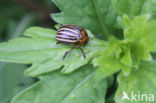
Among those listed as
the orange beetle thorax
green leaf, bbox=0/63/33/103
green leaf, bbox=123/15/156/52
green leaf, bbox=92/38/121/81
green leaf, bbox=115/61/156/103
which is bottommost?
green leaf, bbox=0/63/33/103

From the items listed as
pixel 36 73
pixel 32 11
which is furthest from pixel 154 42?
pixel 32 11

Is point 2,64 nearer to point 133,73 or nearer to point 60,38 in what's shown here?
point 60,38

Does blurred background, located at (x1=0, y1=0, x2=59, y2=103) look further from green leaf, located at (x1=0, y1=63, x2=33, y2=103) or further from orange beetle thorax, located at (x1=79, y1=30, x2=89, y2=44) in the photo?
orange beetle thorax, located at (x1=79, y1=30, x2=89, y2=44)

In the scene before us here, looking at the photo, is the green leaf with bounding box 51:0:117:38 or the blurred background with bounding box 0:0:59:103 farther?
the blurred background with bounding box 0:0:59:103

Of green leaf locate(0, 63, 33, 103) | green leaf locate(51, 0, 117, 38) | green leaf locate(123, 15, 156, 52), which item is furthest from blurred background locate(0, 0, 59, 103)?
green leaf locate(123, 15, 156, 52)

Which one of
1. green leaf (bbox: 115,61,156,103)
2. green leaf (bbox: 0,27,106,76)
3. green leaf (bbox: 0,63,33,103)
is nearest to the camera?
green leaf (bbox: 115,61,156,103)

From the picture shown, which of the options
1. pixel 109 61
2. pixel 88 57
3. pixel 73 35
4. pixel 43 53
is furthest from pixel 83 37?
pixel 109 61

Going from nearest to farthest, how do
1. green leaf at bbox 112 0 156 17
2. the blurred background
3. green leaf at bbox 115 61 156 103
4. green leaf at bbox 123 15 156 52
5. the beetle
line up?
1. green leaf at bbox 123 15 156 52
2. green leaf at bbox 115 61 156 103
3. green leaf at bbox 112 0 156 17
4. the beetle
5. the blurred background
